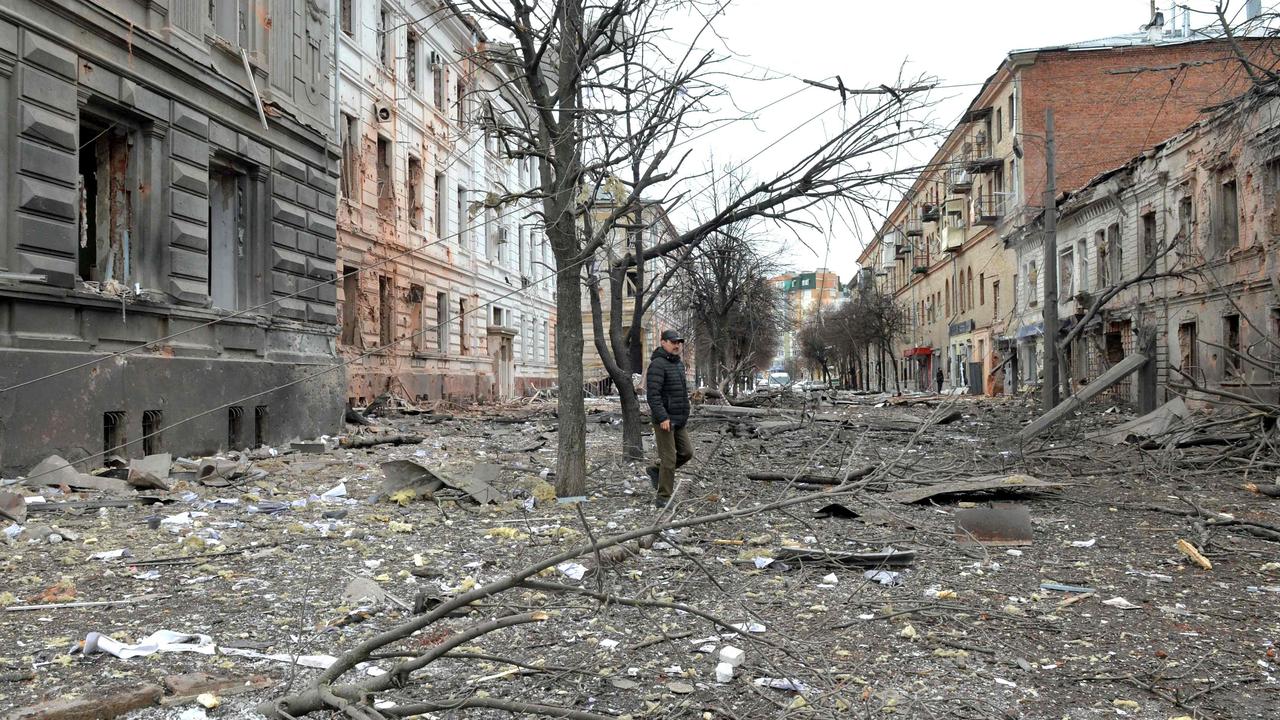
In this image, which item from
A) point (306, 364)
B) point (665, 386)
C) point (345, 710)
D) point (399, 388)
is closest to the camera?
point (345, 710)

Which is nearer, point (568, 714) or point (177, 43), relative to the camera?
point (568, 714)

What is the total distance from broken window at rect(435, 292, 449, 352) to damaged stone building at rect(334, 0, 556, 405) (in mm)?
68

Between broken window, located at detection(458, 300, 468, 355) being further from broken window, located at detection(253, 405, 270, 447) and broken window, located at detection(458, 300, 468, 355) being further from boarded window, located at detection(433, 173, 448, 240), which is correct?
broken window, located at detection(253, 405, 270, 447)

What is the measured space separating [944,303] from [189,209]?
45727 millimetres

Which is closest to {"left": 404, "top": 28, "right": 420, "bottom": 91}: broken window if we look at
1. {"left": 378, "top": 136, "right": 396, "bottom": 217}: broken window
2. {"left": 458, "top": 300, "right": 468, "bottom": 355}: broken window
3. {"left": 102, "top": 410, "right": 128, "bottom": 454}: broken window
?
{"left": 378, "top": 136, "right": 396, "bottom": 217}: broken window

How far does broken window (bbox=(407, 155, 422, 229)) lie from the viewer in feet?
82.9

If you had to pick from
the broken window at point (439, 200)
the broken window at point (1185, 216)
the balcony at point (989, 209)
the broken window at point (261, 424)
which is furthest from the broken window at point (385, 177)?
the balcony at point (989, 209)

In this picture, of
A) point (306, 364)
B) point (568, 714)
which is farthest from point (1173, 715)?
point (306, 364)

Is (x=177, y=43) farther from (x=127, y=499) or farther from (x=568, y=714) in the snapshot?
(x=568, y=714)

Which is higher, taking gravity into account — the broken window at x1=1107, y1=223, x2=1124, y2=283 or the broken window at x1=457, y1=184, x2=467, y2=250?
the broken window at x1=457, y1=184, x2=467, y2=250

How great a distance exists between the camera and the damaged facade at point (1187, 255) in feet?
57.8

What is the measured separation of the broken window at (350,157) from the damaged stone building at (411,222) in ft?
0.10

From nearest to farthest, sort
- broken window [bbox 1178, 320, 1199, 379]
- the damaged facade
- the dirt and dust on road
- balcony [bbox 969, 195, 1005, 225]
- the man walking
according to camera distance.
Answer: the dirt and dust on road → the man walking → the damaged facade → broken window [bbox 1178, 320, 1199, 379] → balcony [bbox 969, 195, 1005, 225]

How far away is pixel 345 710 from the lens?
9.15 ft
